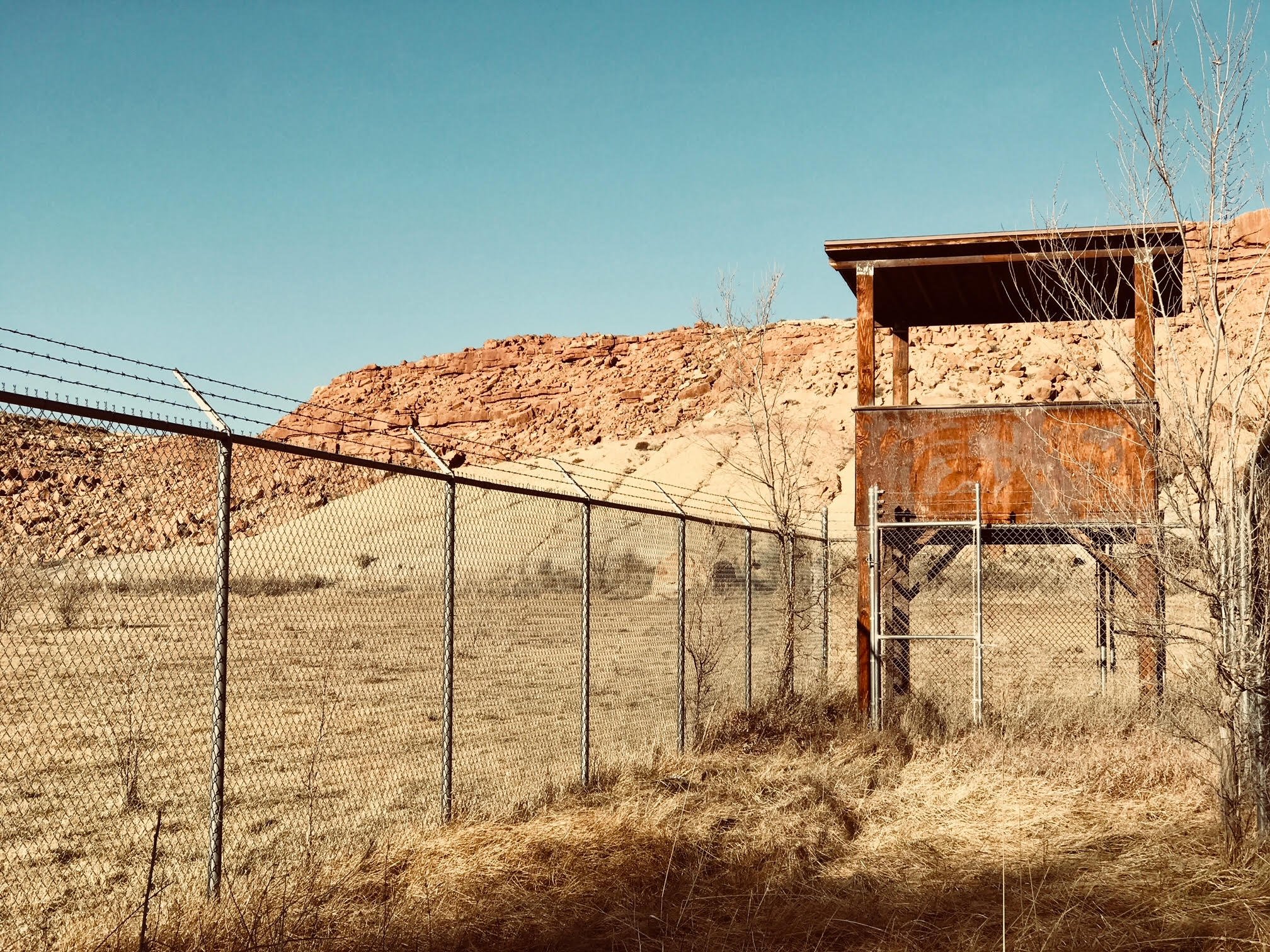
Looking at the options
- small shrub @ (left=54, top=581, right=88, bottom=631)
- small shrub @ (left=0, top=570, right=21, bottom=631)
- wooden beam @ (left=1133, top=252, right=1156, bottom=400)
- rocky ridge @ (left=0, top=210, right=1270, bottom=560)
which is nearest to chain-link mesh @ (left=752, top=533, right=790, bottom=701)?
wooden beam @ (left=1133, top=252, right=1156, bottom=400)

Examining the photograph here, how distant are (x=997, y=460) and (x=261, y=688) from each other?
1020cm

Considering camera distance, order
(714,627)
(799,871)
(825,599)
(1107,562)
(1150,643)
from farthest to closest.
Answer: (714,627) → (825,599) → (1150,643) → (1107,562) → (799,871)

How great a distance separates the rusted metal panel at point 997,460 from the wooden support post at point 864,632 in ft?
1.27

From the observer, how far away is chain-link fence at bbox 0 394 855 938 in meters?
6.38

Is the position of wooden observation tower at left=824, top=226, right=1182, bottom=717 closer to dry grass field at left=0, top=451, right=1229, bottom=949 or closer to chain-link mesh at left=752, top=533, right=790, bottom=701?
chain-link mesh at left=752, top=533, right=790, bottom=701

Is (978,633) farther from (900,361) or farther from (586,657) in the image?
(900,361)

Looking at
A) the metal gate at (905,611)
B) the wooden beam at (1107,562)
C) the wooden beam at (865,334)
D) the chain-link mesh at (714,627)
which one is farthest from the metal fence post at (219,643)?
the wooden beam at (865,334)

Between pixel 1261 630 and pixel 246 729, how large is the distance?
10.0m

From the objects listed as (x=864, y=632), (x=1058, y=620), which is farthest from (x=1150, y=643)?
(x=1058, y=620)

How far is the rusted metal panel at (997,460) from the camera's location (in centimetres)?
1141

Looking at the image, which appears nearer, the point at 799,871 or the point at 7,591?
the point at 799,871

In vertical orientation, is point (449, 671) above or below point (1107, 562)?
below

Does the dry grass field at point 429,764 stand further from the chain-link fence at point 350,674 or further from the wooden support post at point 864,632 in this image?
the wooden support post at point 864,632

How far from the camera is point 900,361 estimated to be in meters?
14.9
